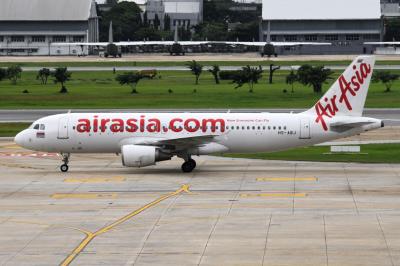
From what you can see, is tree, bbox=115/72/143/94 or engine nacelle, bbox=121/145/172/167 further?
tree, bbox=115/72/143/94

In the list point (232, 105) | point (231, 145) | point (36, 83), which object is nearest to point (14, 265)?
point (231, 145)

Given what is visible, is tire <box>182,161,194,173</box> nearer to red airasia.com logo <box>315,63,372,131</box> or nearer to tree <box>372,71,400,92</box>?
red airasia.com logo <box>315,63,372,131</box>

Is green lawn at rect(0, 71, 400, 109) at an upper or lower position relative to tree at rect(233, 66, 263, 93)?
lower

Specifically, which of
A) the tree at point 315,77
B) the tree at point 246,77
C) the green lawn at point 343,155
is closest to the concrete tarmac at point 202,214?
the green lawn at point 343,155

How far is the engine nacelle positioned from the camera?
5347 cm

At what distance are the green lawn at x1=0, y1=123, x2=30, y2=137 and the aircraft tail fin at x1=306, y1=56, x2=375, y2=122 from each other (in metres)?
29.2

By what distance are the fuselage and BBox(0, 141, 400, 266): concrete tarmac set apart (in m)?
1.69

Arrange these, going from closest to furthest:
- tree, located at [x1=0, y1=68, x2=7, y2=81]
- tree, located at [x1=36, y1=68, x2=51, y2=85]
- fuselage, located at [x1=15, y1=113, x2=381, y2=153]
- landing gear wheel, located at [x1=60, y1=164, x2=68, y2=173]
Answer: fuselage, located at [x1=15, y1=113, x2=381, y2=153], landing gear wheel, located at [x1=60, y1=164, x2=68, y2=173], tree, located at [x1=0, y1=68, x2=7, y2=81], tree, located at [x1=36, y1=68, x2=51, y2=85]

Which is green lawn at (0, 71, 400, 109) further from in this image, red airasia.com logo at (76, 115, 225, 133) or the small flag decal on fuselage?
the small flag decal on fuselage

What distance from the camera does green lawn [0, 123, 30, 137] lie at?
75.9 metres

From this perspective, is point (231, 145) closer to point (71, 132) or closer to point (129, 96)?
point (71, 132)

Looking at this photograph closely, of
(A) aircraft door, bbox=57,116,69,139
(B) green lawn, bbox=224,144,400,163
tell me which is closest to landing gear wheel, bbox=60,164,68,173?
(A) aircraft door, bbox=57,116,69,139

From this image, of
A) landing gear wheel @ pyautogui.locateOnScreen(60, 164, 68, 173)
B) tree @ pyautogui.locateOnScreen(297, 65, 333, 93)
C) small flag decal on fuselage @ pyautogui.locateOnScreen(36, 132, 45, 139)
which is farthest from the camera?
tree @ pyautogui.locateOnScreen(297, 65, 333, 93)

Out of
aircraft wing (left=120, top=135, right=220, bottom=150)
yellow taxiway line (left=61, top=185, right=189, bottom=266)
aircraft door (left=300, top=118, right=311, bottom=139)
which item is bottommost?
yellow taxiway line (left=61, top=185, right=189, bottom=266)
